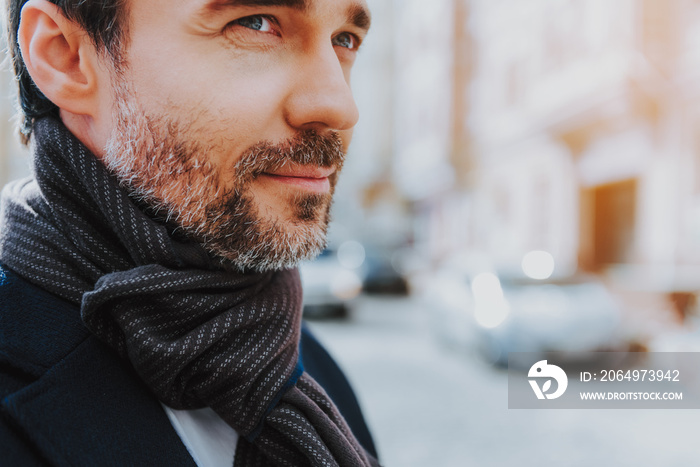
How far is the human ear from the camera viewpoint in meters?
1.11

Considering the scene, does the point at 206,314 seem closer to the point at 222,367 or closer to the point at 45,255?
the point at 222,367

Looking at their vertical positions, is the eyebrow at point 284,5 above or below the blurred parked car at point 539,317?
below

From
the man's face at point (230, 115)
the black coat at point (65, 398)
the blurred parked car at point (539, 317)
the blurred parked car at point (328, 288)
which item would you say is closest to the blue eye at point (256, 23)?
the man's face at point (230, 115)

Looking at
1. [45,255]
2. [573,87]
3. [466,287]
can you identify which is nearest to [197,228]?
[45,255]

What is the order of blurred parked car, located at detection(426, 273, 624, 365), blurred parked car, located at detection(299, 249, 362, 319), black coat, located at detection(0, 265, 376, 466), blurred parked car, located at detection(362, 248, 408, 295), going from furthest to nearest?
blurred parked car, located at detection(362, 248, 408, 295), blurred parked car, located at detection(299, 249, 362, 319), blurred parked car, located at detection(426, 273, 624, 365), black coat, located at detection(0, 265, 376, 466)

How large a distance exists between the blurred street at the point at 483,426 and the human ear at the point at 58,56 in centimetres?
391

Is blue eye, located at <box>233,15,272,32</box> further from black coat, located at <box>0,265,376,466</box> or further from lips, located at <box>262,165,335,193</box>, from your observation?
black coat, located at <box>0,265,376,466</box>

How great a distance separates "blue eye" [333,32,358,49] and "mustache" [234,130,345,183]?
0.25 meters

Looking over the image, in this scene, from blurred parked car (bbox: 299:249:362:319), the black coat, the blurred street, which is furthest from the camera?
blurred parked car (bbox: 299:249:362:319)

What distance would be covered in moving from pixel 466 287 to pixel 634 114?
Answer: 20.0 ft

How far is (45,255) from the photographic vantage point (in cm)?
105

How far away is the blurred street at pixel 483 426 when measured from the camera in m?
4.84

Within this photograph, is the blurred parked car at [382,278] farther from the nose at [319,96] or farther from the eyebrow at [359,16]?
the nose at [319,96]

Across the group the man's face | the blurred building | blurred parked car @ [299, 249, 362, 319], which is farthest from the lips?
blurred parked car @ [299, 249, 362, 319]
